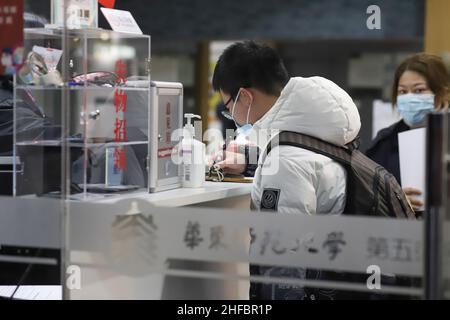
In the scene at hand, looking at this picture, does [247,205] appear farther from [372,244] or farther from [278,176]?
[372,244]

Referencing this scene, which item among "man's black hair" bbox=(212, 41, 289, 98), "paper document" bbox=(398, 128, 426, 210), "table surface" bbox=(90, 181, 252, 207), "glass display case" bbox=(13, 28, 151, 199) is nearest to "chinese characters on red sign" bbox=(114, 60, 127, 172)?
"glass display case" bbox=(13, 28, 151, 199)

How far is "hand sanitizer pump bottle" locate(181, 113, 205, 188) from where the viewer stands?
7.13 ft

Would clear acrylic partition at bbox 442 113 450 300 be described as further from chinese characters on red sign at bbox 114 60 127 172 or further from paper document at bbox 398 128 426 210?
chinese characters on red sign at bbox 114 60 127 172

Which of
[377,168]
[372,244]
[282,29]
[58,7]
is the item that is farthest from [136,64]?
[282,29]

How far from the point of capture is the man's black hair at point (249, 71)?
209cm

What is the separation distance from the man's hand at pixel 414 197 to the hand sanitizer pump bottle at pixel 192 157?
665mm

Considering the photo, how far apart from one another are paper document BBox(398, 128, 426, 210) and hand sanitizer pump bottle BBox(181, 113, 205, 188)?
0.62m

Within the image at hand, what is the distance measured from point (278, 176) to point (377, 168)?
29cm

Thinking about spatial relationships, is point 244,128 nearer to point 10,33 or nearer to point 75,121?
point 75,121

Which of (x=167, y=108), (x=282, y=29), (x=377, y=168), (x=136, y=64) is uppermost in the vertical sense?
(x=282, y=29)

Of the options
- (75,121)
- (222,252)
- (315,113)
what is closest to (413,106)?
(315,113)

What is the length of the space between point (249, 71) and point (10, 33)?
71 cm

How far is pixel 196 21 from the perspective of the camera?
5.95 m

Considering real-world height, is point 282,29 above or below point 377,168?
above
